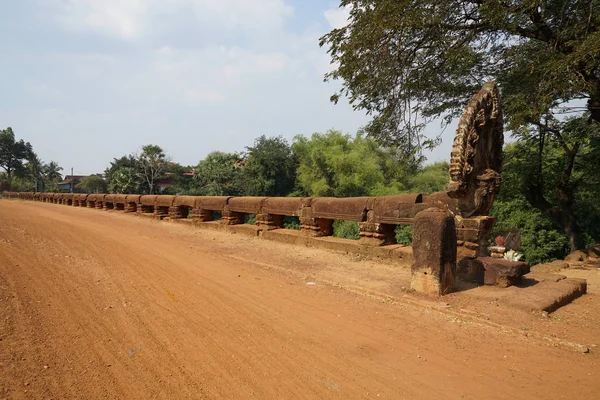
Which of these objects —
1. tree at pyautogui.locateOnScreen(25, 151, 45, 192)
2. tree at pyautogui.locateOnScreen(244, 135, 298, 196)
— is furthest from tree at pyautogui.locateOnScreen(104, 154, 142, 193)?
tree at pyautogui.locateOnScreen(25, 151, 45, 192)

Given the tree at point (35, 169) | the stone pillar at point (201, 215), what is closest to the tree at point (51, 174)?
the tree at point (35, 169)

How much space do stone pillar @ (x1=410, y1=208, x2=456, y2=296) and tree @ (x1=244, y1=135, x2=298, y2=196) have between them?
74.8ft

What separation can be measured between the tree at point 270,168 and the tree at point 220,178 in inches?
36.6

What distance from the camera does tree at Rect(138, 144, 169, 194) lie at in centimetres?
3384

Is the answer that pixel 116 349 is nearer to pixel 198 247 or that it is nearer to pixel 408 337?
pixel 408 337

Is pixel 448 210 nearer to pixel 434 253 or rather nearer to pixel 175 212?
pixel 434 253

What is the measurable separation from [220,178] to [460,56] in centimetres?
2264

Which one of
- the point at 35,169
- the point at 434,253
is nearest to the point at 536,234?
the point at 434,253

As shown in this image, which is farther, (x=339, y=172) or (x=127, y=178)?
(x=127, y=178)

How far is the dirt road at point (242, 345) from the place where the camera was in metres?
2.21

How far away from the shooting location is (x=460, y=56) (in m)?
7.96

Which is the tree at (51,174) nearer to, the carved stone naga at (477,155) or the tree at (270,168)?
the tree at (270,168)

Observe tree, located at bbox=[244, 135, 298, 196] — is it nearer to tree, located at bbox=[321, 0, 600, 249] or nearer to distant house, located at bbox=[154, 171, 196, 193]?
distant house, located at bbox=[154, 171, 196, 193]

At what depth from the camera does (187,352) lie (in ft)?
8.51
